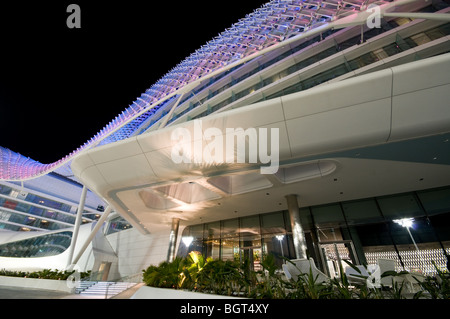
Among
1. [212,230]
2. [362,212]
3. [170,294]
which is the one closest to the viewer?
[170,294]

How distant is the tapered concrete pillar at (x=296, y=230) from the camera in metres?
9.97

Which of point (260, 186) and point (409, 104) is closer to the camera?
point (409, 104)

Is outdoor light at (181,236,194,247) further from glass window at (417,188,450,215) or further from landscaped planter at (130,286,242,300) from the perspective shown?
glass window at (417,188,450,215)

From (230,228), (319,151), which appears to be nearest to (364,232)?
(319,151)

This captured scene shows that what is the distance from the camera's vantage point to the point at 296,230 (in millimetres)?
10461

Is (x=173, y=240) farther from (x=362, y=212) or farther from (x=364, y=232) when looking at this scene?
(x=362, y=212)

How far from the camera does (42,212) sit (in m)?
45.0

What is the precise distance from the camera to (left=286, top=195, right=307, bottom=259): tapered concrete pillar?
A: 9969 mm

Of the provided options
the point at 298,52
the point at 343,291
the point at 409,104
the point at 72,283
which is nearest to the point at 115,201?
the point at 72,283

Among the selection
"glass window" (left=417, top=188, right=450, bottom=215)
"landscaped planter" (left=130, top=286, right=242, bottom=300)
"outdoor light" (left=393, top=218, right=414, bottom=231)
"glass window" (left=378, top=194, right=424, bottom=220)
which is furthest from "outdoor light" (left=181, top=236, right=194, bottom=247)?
"glass window" (left=417, top=188, right=450, bottom=215)

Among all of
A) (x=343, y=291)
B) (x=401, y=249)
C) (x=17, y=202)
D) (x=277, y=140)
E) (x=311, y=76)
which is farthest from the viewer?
(x=17, y=202)

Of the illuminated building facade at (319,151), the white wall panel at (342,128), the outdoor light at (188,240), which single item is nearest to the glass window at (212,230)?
the illuminated building facade at (319,151)

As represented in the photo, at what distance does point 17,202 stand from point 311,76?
195ft

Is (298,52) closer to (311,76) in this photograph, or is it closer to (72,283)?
(311,76)
